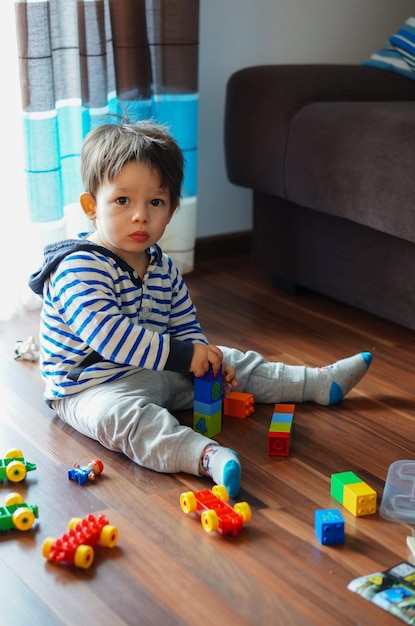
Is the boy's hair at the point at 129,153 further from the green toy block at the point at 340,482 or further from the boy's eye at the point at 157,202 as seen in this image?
the green toy block at the point at 340,482

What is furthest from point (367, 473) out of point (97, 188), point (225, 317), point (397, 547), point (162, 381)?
point (225, 317)

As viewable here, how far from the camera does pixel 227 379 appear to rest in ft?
5.25

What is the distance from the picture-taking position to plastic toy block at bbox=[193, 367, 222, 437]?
1.52 metres

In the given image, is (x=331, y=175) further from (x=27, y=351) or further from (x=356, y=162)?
(x=27, y=351)

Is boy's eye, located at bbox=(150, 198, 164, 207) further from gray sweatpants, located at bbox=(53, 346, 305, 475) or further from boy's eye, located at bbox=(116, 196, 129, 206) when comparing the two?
gray sweatpants, located at bbox=(53, 346, 305, 475)

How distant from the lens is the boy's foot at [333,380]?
1.66m

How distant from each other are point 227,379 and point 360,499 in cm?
39

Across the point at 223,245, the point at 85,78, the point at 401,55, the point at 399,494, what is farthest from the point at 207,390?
the point at 401,55

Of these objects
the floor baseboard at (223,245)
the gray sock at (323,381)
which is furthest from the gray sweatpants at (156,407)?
the floor baseboard at (223,245)

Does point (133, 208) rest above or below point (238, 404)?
above

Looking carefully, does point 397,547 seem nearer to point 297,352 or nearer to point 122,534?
point 122,534

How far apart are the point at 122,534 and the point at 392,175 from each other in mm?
946

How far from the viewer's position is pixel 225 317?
214 cm

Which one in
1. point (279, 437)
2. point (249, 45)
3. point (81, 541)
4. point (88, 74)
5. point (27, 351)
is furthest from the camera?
point (249, 45)
